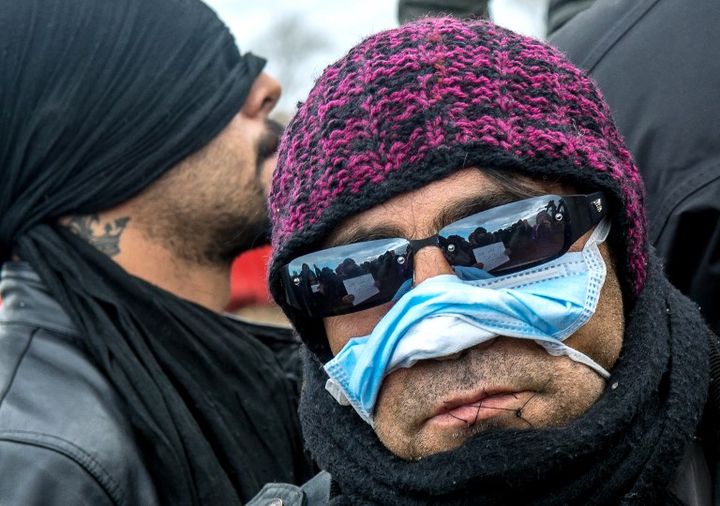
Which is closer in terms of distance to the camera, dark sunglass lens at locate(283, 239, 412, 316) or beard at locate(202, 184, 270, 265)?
dark sunglass lens at locate(283, 239, 412, 316)

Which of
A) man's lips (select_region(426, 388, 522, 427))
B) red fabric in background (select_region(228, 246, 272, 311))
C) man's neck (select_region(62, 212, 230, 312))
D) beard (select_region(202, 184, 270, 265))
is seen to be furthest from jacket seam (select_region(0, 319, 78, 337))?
red fabric in background (select_region(228, 246, 272, 311))

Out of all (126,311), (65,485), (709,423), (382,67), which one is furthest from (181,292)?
(709,423)

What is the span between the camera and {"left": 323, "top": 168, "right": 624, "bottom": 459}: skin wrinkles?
2066mm

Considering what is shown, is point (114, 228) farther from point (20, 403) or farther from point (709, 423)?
point (709, 423)

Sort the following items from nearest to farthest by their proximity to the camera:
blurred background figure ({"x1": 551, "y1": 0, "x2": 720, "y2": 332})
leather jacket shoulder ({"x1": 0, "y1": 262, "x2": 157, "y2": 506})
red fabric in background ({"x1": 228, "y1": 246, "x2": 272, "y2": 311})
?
blurred background figure ({"x1": 551, "y1": 0, "x2": 720, "y2": 332}) < leather jacket shoulder ({"x1": 0, "y1": 262, "x2": 157, "y2": 506}) < red fabric in background ({"x1": 228, "y1": 246, "x2": 272, "y2": 311})

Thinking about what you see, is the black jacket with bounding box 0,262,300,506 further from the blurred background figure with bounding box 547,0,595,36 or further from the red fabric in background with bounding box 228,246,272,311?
the red fabric in background with bounding box 228,246,272,311

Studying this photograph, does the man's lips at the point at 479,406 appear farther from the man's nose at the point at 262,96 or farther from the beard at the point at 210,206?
the man's nose at the point at 262,96

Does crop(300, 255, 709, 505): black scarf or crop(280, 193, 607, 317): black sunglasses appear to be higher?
crop(280, 193, 607, 317): black sunglasses

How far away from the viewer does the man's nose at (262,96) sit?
3889mm

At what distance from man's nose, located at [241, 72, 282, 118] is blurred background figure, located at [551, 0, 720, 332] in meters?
1.50

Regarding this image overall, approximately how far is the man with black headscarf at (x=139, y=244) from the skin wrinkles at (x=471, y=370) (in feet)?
3.52

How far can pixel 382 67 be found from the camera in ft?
7.39

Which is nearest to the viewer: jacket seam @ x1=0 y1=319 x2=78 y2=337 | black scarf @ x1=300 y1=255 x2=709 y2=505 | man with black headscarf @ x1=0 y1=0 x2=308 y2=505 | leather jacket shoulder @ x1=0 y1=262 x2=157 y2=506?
black scarf @ x1=300 y1=255 x2=709 y2=505

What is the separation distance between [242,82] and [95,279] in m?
0.96
